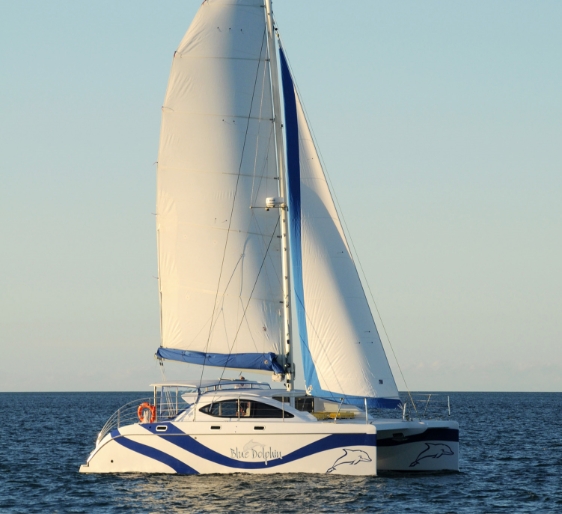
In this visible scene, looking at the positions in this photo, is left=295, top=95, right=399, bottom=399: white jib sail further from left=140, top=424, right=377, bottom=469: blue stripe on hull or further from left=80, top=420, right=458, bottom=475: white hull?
left=140, top=424, right=377, bottom=469: blue stripe on hull

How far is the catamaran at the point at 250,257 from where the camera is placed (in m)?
28.3

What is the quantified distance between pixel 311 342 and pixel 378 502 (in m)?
5.46

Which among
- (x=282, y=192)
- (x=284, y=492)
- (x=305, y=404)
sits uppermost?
(x=282, y=192)

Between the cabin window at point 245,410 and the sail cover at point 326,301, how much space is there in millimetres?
1664

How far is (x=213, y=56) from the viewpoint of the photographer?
30.1 metres

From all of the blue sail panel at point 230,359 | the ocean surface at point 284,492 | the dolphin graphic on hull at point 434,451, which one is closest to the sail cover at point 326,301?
the blue sail panel at point 230,359

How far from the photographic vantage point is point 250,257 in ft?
98.6

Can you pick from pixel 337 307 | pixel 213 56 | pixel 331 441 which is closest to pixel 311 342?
pixel 337 307

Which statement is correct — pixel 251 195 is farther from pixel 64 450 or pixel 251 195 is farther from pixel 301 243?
pixel 64 450

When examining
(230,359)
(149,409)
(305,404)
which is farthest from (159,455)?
(305,404)

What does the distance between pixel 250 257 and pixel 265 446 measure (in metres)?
6.04

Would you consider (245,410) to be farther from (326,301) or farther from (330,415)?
(326,301)

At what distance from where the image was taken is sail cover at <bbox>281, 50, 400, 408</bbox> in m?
27.9

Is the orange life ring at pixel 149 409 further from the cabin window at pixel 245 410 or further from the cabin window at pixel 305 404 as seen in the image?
the cabin window at pixel 305 404
